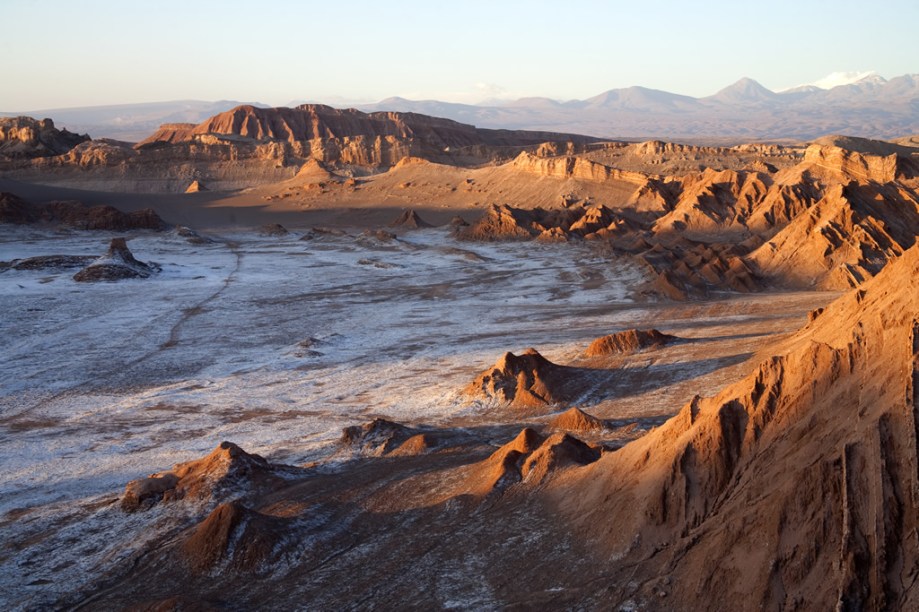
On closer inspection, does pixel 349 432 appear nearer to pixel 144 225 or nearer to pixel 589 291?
pixel 589 291

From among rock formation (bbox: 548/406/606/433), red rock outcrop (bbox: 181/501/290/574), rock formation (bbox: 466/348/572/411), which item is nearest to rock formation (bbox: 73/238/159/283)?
rock formation (bbox: 466/348/572/411)

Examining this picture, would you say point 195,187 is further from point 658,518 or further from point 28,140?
point 658,518

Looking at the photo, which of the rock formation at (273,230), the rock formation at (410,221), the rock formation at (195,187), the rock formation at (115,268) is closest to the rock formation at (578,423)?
the rock formation at (115,268)

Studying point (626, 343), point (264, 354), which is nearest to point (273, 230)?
point (264, 354)

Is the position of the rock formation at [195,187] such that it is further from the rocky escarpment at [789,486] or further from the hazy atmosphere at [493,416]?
the rocky escarpment at [789,486]

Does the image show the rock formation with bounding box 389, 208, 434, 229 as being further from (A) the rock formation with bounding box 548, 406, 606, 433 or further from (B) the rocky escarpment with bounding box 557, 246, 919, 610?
(B) the rocky escarpment with bounding box 557, 246, 919, 610

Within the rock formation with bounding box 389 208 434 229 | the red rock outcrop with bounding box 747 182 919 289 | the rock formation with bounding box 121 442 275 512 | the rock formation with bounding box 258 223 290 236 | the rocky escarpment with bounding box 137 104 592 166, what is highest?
the rocky escarpment with bounding box 137 104 592 166

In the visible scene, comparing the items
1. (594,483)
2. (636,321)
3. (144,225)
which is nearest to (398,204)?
(144,225)
